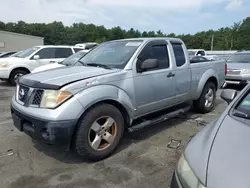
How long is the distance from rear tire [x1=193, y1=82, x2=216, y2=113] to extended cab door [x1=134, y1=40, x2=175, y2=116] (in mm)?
1279

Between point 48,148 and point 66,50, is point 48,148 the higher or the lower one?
the lower one

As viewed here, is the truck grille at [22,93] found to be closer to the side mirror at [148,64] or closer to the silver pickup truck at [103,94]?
the silver pickup truck at [103,94]

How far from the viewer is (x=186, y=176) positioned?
1751 millimetres

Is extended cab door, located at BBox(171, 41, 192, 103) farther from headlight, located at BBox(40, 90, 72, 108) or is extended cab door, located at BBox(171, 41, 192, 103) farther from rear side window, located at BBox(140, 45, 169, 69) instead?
headlight, located at BBox(40, 90, 72, 108)

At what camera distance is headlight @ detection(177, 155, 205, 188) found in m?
1.63

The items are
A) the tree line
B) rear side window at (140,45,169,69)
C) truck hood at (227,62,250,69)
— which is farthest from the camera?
the tree line


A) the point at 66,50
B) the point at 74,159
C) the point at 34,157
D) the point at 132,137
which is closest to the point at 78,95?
the point at 74,159

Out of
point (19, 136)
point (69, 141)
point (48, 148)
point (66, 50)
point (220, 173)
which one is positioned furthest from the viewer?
point (66, 50)

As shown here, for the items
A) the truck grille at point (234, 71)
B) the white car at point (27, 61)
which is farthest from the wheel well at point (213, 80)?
the white car at point (27, 61)

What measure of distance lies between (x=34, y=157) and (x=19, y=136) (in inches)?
38.4

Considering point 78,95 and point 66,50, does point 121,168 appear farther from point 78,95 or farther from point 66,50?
point 66,50

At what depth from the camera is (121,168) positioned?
327 cm

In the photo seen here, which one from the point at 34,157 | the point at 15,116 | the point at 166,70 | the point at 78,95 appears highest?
the point at 166,70

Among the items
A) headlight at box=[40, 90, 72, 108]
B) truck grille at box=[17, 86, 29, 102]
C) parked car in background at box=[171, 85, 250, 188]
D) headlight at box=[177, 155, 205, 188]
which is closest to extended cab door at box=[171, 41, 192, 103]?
headlight at box=[40, 90, 72, 108]
